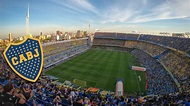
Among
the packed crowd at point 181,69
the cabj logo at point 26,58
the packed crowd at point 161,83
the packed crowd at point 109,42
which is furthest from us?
the packed crowd at point 109,42

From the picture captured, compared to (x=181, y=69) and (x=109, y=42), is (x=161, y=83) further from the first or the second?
(x=109, y=42)

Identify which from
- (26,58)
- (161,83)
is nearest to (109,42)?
(161,83)

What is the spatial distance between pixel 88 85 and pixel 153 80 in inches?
310

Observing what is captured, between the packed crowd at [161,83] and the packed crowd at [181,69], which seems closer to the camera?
the packed crowd at [181,69]

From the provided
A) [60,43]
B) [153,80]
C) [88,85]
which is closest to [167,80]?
[153,80]

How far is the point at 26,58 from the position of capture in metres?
3.94

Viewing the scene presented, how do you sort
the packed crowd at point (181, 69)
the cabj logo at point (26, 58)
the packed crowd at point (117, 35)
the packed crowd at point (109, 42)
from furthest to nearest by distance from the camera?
the packed crowd at point (117, 35)
the packed crowd at point (109, 42)
the packed crowd at point (181, 69)
the cabj logo at point (26, 58)

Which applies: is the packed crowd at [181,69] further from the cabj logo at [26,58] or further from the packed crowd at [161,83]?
the cabj logo at [26,58]

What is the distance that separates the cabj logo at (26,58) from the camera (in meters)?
3.80

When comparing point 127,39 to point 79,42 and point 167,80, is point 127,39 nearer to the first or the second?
point 79,42

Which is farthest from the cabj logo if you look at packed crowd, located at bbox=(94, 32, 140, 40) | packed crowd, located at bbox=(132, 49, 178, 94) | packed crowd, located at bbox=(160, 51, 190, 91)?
packed crowd, located at bbox=(94, 32, 140, 40)

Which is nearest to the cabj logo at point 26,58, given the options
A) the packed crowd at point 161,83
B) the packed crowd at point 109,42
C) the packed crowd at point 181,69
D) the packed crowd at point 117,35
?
the packed crowd at point 181,69

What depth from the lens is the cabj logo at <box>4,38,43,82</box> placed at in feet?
12.5

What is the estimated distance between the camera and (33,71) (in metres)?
3.95
